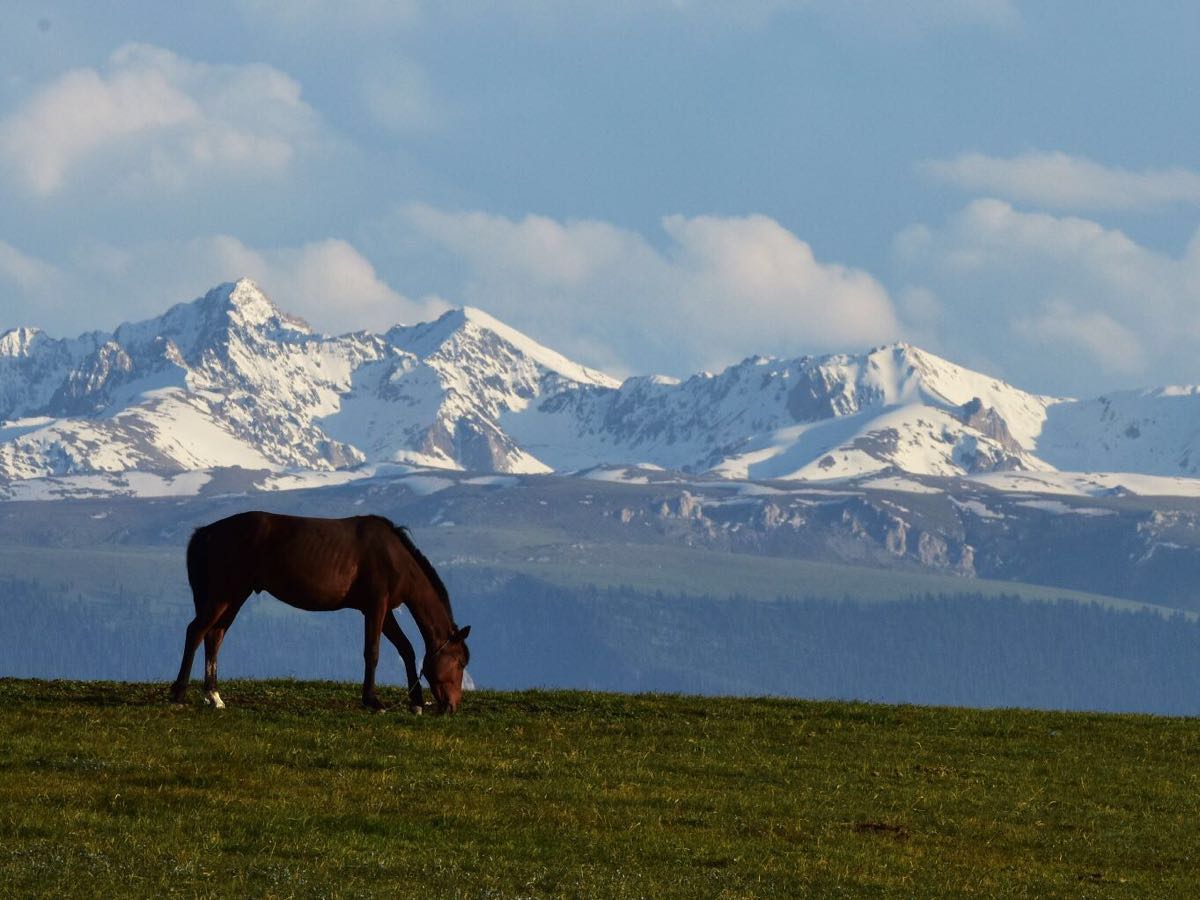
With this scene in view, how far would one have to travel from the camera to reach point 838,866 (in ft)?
95.0

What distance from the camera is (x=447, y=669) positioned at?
138 ft

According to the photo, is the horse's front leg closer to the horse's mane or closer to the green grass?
the green grass

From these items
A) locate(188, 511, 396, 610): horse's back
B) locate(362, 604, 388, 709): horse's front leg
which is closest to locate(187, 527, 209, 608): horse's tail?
locate(188, 511, 396, 610): horse's back

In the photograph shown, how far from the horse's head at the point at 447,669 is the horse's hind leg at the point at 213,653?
417cm

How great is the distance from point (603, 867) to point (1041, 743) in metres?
18.3

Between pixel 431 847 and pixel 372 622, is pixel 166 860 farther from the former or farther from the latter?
pixel 372 622

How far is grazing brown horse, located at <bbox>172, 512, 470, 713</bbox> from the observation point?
4059cm

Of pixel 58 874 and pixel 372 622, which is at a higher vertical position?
pixel 372 622

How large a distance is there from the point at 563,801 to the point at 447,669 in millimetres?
9793

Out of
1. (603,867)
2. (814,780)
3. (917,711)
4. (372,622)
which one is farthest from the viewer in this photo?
(917,711)

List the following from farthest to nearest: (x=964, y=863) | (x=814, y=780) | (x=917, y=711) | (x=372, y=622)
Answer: (x=917, y=711)
(x=372, y=622)
(x=814, y=780)
(x=964, y=863)

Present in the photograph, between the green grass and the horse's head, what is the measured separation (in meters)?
0.89

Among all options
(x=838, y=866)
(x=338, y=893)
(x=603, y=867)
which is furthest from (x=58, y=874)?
(x=838, y=866)

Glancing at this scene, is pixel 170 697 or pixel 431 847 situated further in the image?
pixel 170 697
